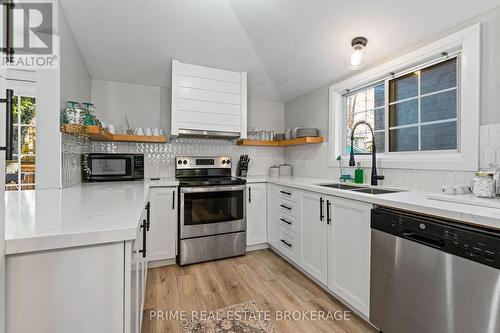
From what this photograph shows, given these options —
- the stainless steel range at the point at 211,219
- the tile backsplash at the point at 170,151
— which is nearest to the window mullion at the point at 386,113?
the stainless steel range at the point at 211,219

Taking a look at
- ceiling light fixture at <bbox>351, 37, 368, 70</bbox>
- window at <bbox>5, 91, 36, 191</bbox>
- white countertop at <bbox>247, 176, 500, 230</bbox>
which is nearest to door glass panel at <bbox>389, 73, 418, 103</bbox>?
ceiling light fixture at <bbox>351, 37, 368, 70</bbox>

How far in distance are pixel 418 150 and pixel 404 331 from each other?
54.6 inches

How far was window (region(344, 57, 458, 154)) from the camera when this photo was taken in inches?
71.6

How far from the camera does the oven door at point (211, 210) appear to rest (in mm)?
2541

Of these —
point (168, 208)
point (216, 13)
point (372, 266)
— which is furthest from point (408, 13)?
point (168, 208)

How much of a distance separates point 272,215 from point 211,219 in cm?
75

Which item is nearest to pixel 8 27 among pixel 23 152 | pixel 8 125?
pixel 8 125

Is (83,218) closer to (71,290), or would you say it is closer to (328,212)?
(71,290)

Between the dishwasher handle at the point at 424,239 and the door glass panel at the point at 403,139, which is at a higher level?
the door glass panel at the point at 403,139

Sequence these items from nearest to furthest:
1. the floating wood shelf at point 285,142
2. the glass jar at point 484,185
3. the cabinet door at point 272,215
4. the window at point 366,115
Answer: the glass jar at point 484,185, the window at point 366,115, the cabinet door at point 272,215, the floating wood shelf at point 285,142

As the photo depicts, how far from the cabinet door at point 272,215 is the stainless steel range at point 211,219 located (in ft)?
1.12

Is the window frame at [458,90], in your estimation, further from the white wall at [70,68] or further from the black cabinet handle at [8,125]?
the white wall at [70,68]

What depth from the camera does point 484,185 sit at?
1382 millimetres

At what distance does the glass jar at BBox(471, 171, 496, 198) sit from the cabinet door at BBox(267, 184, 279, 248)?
68.6 inches
